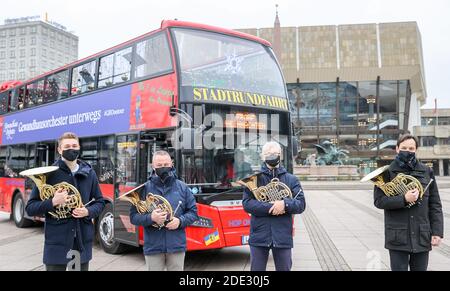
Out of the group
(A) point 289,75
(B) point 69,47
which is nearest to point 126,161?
(A) point 289,75

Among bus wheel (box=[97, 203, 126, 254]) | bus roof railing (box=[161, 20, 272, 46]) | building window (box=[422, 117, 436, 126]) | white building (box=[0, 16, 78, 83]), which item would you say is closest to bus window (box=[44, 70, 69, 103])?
bus wheel (box=[97, 203, 126, 254])

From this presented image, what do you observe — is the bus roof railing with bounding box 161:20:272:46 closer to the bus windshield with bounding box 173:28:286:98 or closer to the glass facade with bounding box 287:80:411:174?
the bus windshield with bounding box 173:28:286:98

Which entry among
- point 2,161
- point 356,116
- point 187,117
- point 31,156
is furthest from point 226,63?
point 356,116

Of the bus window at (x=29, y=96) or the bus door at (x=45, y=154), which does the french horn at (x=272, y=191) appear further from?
the bus window at (x=29, y=96)

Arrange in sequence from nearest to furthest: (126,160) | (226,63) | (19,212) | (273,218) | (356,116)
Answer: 1. (273,218)
2. (226,63)
3. (126,160)
4. (19,212)
5. (356,116)

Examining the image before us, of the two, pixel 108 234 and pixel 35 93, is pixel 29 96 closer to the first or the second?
pixel 35 93

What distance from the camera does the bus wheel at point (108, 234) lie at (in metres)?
7.57

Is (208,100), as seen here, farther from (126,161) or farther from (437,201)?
(437,201)

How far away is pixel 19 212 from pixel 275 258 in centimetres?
943

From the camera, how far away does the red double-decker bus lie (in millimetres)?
6445

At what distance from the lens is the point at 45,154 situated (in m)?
10.2

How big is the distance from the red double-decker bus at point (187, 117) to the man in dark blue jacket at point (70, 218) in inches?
103

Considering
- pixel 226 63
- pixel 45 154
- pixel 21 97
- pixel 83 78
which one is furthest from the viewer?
pixel 21 97

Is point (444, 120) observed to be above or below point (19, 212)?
above
